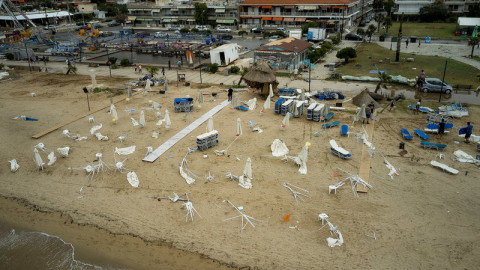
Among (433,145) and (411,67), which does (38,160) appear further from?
(411,67)

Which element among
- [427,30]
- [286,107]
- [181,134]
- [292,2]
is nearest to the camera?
[181,134]

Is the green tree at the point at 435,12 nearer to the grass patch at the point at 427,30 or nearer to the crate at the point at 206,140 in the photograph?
Result: the grass patch at the point at 427,30

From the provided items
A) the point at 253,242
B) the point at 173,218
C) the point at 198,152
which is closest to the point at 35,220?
the point at 173,218

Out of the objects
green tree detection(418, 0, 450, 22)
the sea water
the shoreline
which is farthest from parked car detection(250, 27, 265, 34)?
the sea water

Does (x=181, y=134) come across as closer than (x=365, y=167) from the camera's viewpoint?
No

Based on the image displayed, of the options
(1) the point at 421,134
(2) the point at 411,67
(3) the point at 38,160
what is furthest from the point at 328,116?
(2) the point at 411,67

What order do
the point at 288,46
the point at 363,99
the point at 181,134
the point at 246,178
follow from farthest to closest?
the point at 288,46
the point at 363,99
the point at 181,134
the point at 246,178

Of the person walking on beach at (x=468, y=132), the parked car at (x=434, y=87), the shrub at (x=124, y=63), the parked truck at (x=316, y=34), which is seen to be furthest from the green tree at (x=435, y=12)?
the shrub at (x=124, y=63)

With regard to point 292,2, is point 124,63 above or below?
below
